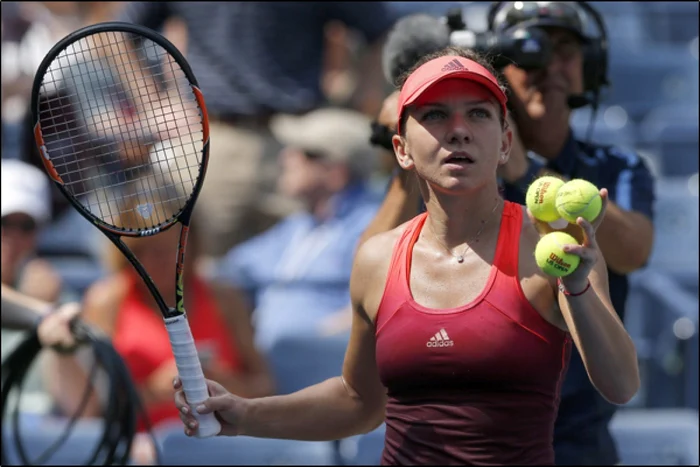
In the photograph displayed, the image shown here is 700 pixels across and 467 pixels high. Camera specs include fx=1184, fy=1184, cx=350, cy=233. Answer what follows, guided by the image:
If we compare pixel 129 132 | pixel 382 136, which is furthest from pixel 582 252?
pixel 129 132

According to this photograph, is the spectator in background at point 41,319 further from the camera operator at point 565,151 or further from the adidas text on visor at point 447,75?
the adidas text on visor at point 447,75

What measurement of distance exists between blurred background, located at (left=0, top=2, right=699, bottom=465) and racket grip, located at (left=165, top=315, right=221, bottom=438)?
1462 mm

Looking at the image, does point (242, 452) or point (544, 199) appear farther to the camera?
point (242, 452)

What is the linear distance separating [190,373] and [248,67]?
3.16 metres

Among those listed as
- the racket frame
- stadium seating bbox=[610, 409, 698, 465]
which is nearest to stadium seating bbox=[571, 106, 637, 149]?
stadium seating bbox=[610, 409, 698, 465]

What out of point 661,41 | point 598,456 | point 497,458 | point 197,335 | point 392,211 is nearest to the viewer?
point 497,458

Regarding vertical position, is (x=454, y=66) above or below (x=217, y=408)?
above

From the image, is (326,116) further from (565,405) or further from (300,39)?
(565,405)

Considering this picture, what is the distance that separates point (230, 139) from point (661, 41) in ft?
9.86

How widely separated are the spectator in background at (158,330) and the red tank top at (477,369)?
229 centimetres

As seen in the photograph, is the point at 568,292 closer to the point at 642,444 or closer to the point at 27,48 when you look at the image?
the point at 642,444

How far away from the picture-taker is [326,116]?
552 cm

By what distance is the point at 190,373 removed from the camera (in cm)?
246

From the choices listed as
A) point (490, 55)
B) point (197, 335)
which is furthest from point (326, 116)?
point (490, 55)
